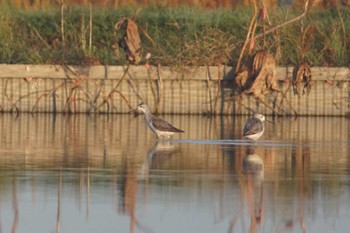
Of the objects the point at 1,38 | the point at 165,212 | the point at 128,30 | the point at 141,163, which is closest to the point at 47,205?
the point at 165,212

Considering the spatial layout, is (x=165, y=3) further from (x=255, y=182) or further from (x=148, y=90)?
(x=255, y=182)

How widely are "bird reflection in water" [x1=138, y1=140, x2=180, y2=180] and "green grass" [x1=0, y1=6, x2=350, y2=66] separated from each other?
6.77 m

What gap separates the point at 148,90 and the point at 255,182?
11423mm

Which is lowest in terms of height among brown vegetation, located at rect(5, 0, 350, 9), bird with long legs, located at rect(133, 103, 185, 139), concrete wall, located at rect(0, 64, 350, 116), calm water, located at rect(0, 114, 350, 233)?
calm water, located at rect(0, 114, 350, 233)

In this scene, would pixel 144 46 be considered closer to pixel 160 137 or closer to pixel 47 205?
pixel 160 137

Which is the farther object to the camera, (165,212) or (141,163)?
(141,163)

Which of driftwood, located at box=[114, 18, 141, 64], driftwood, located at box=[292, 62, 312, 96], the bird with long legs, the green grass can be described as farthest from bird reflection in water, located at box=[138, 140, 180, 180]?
the green grass

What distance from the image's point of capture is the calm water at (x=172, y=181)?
928cm

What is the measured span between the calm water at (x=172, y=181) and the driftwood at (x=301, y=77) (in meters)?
3.34

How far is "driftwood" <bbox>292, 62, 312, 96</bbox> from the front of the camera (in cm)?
2209

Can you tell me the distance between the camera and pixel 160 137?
17.3 m

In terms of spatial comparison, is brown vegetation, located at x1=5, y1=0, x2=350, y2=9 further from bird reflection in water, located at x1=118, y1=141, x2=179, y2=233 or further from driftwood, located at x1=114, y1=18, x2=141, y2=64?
bird reflection in water, located at x1=118, y1=141, x2=179, y2=233

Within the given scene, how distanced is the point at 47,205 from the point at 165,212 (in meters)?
1.02

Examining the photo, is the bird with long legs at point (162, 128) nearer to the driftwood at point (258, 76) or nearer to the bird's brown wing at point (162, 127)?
the bird's brown wing at point (162, 127)
